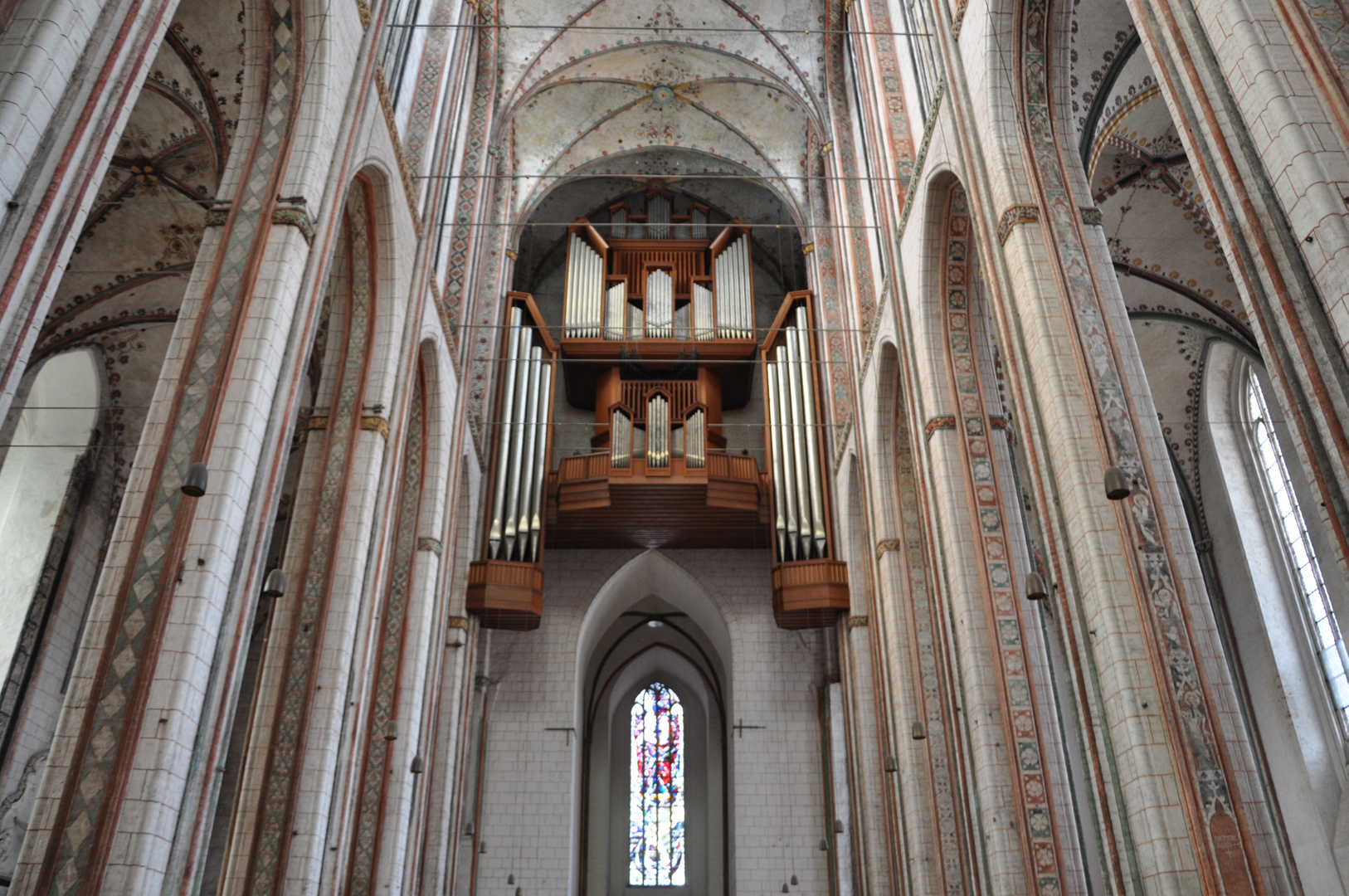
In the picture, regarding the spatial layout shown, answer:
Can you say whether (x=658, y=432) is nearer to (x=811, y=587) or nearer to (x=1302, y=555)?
(x=811, y=587)

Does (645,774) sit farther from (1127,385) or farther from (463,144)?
(1127,385)

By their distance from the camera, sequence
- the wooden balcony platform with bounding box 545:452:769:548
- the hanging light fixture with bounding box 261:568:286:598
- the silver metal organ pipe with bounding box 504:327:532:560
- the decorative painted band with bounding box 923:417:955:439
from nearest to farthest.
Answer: the hanging light fixture with bounding box 261:568:286:598
the decorative painted band with bounding box 923:417:955:439
the silver metal organ pipe with bounding box 504:327:532:560
the wooden balcony platform with bounding box 545:452:769:548

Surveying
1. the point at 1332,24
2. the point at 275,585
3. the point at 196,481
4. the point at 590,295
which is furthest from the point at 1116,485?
the point at 590,295

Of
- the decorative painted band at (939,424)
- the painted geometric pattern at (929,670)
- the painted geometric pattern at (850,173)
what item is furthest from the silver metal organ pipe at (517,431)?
the decorative painted band at (939,424)

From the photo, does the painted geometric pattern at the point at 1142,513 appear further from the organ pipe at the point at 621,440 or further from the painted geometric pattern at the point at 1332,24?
the organ pipe at the point at 621,440

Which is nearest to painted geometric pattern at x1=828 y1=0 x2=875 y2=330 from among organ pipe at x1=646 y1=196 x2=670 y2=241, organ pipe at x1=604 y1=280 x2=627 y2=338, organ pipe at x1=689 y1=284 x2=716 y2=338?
organ pipe at x1=689 y1=284 x2=716 y2=338

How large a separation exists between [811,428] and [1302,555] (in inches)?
284

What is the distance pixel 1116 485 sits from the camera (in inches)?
237

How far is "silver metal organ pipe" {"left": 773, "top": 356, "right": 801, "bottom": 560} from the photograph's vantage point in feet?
55.9

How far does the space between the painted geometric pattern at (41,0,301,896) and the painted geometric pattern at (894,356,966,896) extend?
6.63 metres

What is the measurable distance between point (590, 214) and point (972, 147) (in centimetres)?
1518

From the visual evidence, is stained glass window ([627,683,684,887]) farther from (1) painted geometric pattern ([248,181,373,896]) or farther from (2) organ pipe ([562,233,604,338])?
(1) painted geometric pattern ([248,181,373,896])

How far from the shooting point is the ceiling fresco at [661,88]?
18266 millimetres

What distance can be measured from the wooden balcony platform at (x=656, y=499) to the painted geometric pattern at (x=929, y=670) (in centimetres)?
457
